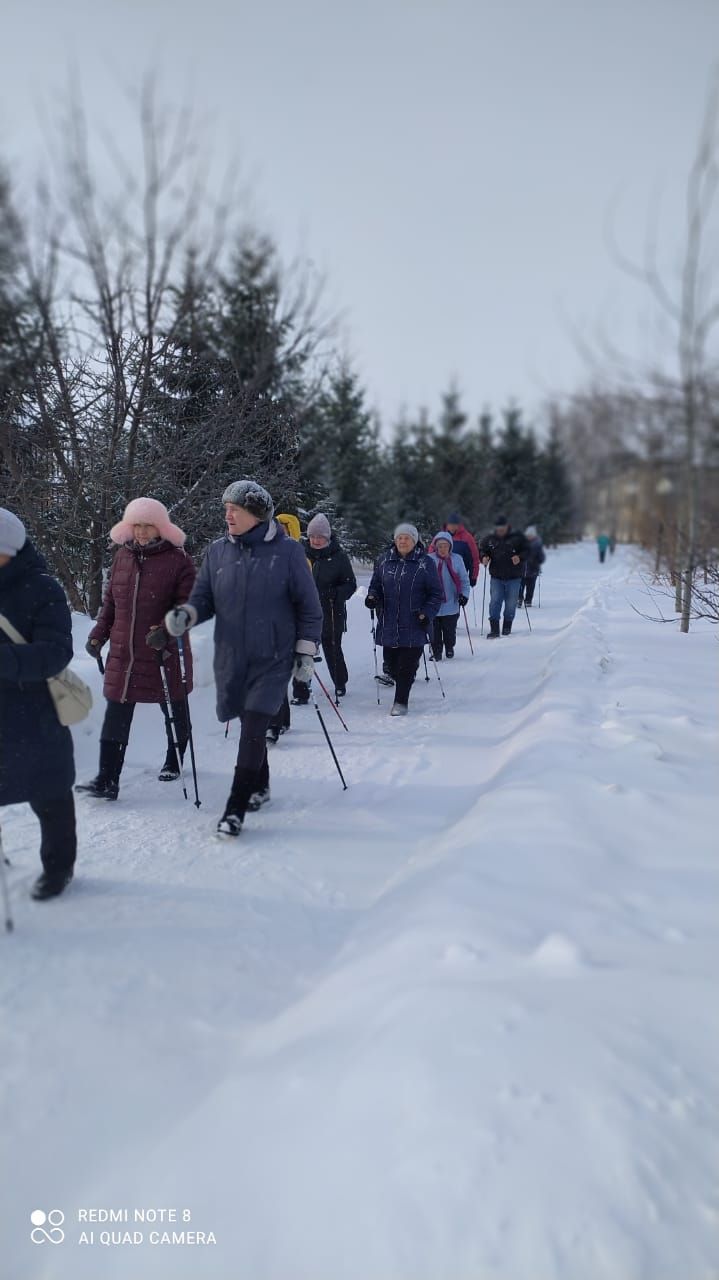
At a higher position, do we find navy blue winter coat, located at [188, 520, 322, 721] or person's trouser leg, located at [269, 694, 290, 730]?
navy blue winter coat, located at [188, 520, 322, 721]

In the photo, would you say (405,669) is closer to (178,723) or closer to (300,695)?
(300,695)

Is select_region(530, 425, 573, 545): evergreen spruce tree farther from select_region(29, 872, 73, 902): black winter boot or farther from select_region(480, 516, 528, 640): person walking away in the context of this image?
select_region(29, 872, 73, 902): black winter boot

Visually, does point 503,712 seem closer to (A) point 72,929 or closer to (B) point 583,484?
(B) point 583,484

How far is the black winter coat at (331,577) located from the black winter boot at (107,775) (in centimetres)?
322

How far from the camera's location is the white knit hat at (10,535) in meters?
3.35

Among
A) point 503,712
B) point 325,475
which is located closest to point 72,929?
point 503,712

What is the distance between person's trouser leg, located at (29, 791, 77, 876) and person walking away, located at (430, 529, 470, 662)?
7.16 m

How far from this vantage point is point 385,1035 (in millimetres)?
2297

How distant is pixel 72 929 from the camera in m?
3.34

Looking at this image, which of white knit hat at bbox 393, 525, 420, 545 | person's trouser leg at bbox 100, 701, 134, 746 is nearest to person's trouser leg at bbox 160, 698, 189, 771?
person's trouser leg at bbox 100, 701, 134, 746

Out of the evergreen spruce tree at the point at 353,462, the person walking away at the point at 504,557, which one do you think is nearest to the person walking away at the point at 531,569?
the person walking away at the point at 504,557

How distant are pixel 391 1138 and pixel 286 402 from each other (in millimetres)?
9771

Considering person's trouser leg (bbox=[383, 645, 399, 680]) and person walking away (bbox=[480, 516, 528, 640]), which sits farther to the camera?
person walking away (bbox=[480, 516, 528, 640])

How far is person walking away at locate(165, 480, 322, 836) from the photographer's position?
176 inches
